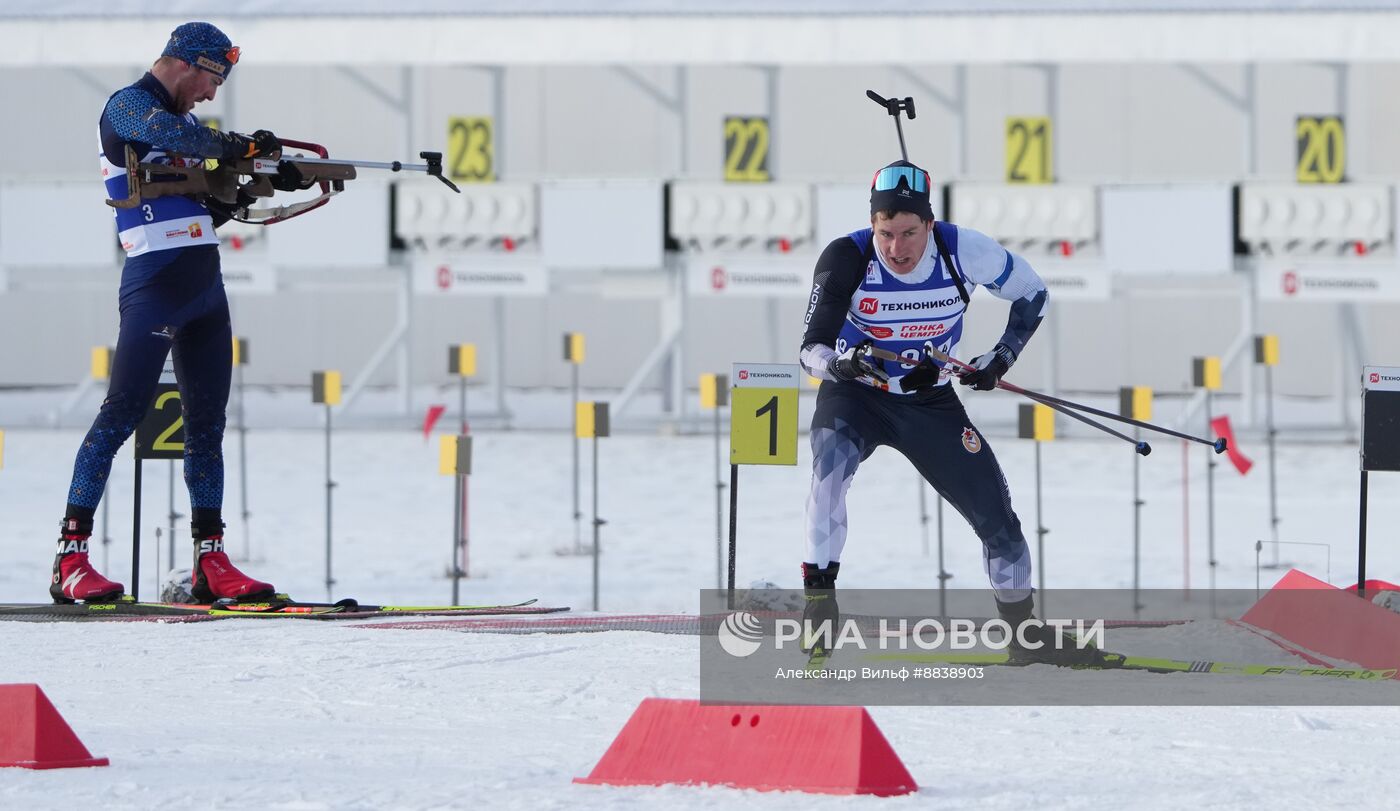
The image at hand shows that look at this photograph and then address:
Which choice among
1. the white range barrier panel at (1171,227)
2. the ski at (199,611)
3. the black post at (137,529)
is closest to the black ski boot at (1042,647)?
the ski at (199,611)

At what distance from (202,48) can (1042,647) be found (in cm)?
326

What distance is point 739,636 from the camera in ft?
18.1

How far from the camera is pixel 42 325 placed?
22.7 meters

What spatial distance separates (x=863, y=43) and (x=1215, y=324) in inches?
262

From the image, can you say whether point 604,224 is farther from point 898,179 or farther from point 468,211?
point 898,179

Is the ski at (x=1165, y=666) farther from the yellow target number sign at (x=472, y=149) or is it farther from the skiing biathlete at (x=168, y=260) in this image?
the yellow target number sign at (x=472, y=149)

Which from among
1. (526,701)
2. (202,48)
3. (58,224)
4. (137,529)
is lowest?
(526,701)

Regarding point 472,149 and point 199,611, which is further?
point 472,149

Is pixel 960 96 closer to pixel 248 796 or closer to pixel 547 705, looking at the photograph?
pixel 547 705

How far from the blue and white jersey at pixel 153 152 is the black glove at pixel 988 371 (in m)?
2.44

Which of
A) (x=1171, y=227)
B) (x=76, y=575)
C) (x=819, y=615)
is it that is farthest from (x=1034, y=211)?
(x=819, y=615)

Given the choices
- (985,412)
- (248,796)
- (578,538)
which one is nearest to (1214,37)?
(985,412)

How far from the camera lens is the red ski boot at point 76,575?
19.9 ft

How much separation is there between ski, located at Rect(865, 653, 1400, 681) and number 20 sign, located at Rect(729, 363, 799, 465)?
119 centimetres
